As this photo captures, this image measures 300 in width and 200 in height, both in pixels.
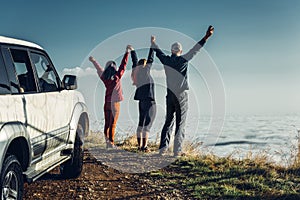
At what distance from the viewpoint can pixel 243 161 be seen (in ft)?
25.8

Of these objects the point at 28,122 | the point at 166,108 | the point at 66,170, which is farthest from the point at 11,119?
the point at 166,108

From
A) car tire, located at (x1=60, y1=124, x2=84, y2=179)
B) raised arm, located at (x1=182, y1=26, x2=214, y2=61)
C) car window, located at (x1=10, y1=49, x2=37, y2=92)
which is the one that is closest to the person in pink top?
raised arm, located at (x1=182, y1=26, x2=214, y2=61)

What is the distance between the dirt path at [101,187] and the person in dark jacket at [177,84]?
5.30ft

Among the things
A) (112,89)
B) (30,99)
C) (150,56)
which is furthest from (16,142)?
(112,89)

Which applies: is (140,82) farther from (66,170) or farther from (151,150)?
(66,170)

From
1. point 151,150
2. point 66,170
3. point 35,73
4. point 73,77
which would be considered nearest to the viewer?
point 35,73

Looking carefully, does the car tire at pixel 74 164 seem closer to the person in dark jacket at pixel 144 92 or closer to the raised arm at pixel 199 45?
the person in dark jacket at pixel 144 92

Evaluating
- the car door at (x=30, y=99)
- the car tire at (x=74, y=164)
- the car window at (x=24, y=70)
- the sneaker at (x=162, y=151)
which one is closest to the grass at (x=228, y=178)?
the sneaker at (x=162, y=151)

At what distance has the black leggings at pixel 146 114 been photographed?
8.73m

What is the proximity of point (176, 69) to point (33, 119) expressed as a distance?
3850 millimetres

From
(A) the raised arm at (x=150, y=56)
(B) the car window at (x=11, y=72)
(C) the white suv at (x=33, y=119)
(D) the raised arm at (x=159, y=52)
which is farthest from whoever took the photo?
(A) the raised arm at (x=150, y=56)

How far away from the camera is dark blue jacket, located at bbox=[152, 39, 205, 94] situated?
7746 mm

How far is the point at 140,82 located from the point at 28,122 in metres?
4.35

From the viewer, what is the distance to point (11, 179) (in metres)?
4.07
